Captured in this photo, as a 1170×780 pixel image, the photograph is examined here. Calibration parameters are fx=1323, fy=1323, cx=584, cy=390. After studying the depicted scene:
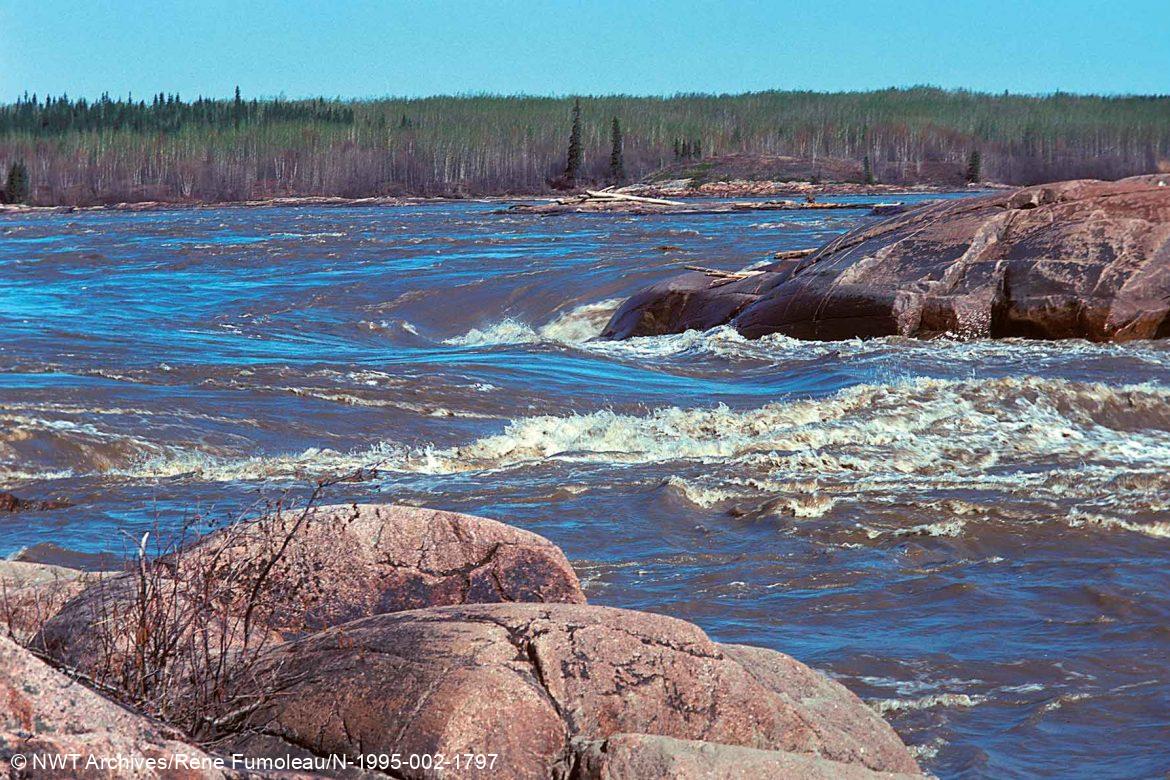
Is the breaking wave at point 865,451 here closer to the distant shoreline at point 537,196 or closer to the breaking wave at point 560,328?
the breaking wave at point 560,328

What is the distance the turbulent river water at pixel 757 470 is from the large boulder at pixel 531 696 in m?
0.92

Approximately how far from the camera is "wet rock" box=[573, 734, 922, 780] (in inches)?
126

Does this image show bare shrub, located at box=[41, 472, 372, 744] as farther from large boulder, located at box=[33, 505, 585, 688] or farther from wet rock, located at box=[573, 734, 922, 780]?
wet rock, located at box=[573, 734, 922, 780]

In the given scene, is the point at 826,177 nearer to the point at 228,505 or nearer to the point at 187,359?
the point at 187,359

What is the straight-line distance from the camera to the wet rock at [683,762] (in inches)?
126

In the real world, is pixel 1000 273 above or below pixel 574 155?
below

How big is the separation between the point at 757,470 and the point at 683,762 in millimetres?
6035

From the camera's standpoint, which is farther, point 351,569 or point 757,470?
point 757,470

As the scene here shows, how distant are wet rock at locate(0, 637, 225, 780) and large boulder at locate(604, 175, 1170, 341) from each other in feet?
43.8

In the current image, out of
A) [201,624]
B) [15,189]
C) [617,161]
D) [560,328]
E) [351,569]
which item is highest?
[617,161]

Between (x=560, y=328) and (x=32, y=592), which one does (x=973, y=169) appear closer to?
(x=560, y=328)

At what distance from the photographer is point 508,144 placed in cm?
11981

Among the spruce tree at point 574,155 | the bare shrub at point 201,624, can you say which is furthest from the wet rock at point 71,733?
the spruce tree at point 574,155

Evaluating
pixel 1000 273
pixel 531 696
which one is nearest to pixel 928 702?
pixel 531 696
